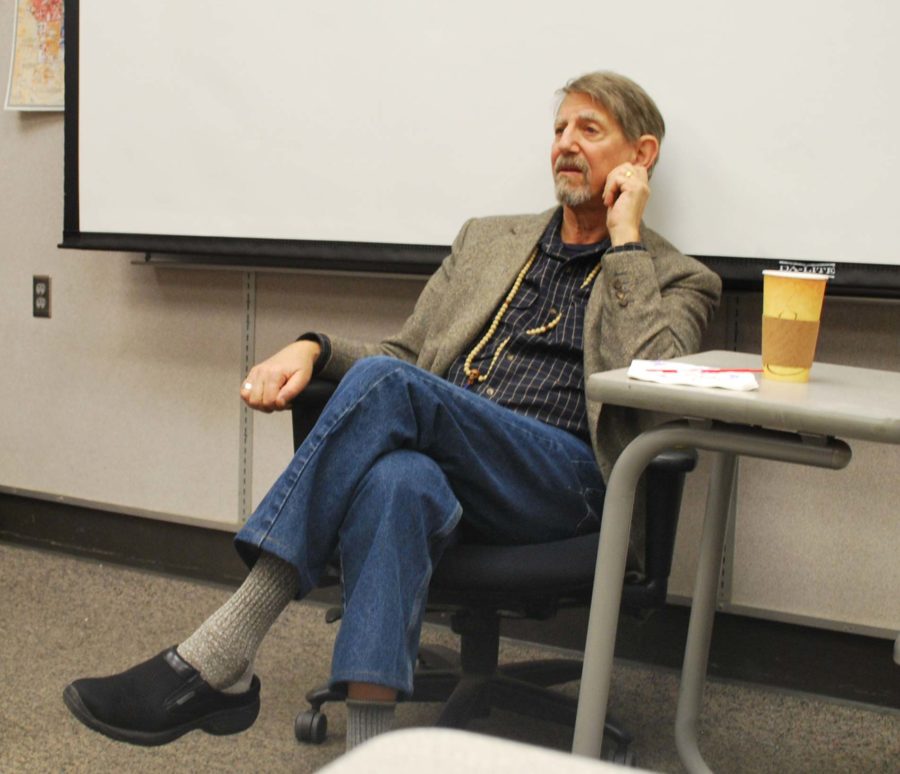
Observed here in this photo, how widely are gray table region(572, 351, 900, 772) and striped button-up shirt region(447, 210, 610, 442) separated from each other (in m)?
0.33

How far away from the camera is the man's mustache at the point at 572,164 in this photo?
6.26 ft

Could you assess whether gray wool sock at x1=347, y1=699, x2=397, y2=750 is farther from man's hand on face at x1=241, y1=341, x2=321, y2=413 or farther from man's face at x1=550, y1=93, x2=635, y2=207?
man's face at x1=550, y1=93, x2=635, y2=207

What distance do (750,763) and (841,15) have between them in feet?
4.03

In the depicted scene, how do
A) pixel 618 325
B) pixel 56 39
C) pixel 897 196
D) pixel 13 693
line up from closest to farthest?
pixel 618 325 < pixel 897 196 < pixel 13 693 < pixel 56 39

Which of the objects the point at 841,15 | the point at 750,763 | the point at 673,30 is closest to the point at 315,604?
the point at 750,763

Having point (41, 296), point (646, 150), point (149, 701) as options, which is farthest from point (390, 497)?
point (41, 296)

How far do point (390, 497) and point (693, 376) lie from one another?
16.8 inches

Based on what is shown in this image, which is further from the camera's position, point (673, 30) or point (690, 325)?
point (673, 30)

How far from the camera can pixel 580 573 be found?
60.8 inches

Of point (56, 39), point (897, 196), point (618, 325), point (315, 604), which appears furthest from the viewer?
point (56, 39)

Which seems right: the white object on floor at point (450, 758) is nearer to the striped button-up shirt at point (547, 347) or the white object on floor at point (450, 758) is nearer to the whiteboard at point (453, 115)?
the striped button-up shirt at point (547, 347)

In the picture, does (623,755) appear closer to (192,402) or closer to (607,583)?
(607,583)

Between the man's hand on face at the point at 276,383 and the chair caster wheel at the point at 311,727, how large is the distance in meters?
0.52

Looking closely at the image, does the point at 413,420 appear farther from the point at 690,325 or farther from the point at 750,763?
the point at 750,763
